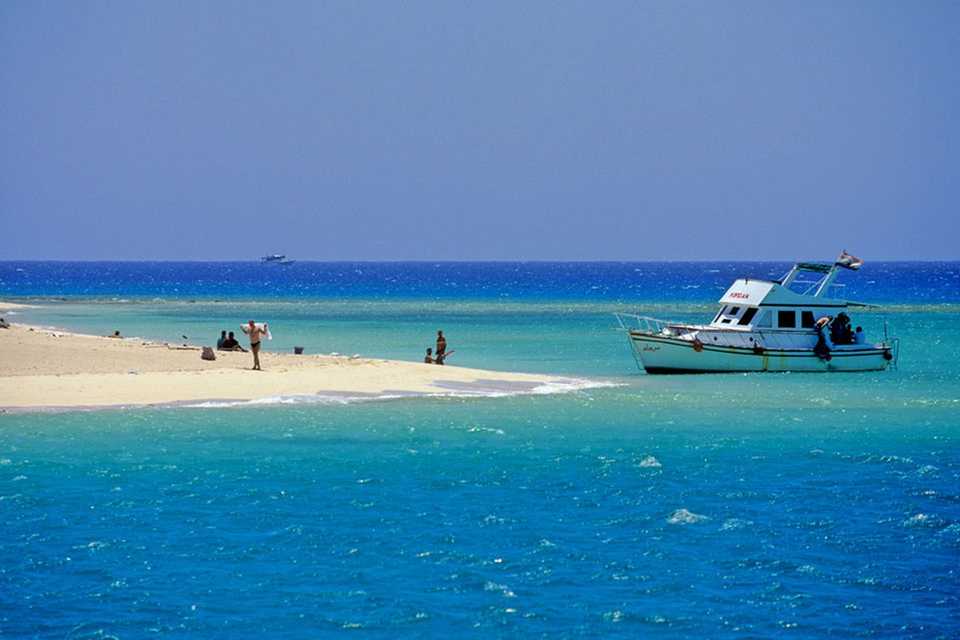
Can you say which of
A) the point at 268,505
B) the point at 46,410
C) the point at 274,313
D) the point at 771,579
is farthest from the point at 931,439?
the point at 274,313

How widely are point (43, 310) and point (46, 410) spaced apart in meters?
66.9

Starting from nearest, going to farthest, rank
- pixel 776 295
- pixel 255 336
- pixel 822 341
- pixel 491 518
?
pixel 491 518
pixel 255 336
pixel 776 295
pixel 822 341

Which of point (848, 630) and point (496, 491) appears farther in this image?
point (496, 491)

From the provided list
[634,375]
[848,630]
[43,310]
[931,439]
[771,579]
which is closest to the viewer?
[848,630]

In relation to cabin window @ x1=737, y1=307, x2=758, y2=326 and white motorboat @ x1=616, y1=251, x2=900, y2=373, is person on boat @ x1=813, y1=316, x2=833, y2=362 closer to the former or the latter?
white motorboat @ x1=616, y1=251, x2=900, y2=373

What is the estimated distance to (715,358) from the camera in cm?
4609

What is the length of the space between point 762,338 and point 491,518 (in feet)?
89.1

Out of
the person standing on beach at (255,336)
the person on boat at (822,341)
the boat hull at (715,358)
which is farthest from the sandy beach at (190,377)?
the person on boat at (822,341)

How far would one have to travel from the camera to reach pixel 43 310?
9612 cm

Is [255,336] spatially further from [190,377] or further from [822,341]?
[822,341]

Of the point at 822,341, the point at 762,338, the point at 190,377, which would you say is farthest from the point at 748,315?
the point at 190,377

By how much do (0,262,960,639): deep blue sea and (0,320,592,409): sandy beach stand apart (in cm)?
209

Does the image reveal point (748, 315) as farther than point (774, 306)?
Yes

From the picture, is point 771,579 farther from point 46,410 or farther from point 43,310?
point 43,310
